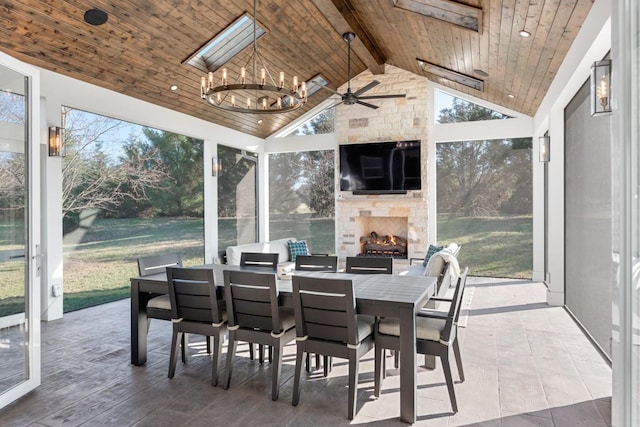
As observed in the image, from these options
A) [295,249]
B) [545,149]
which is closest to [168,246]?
[295,249]

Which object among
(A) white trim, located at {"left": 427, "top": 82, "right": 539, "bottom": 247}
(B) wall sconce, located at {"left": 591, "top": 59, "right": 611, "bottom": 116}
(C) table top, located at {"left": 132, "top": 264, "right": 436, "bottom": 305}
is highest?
(A) white trim, located at {"left": 427, "top": 82, "right": 539, "bottom": 247}

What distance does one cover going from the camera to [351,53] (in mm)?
7434

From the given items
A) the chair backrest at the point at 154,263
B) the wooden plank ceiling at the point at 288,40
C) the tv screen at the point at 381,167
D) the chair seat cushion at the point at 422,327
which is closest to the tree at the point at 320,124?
the tv screen at the point at 381,167

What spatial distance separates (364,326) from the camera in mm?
2908

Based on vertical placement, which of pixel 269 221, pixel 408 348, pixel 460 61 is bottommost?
pixel 408 348

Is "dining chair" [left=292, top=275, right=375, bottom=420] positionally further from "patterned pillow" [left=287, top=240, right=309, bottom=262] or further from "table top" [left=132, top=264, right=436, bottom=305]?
"patterned pillow" [left=287, top=240, right=309, bottom=262]

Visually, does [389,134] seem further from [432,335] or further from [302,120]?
[432,335]

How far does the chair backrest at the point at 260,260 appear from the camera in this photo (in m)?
4.46

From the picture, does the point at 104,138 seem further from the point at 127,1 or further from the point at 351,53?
the point at 351,53

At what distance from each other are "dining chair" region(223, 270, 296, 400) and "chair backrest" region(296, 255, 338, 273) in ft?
3.57

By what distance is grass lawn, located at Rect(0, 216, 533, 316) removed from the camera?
6840mm

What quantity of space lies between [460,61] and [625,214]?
535cm

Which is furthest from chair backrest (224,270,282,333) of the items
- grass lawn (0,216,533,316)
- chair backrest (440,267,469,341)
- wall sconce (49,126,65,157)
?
grass lawn (0,216,533,316)

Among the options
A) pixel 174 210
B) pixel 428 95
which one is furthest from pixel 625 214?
pixel 174 210
